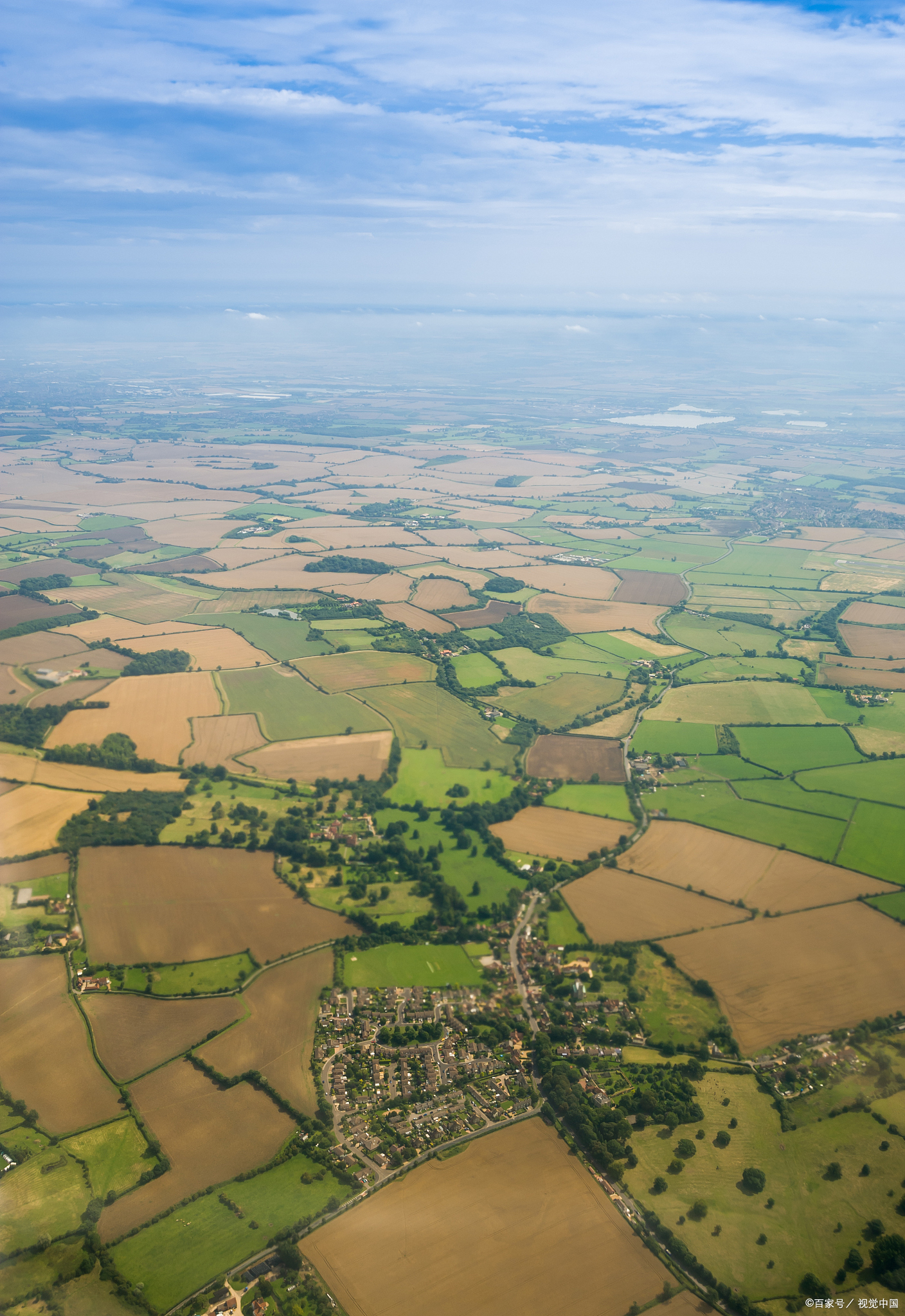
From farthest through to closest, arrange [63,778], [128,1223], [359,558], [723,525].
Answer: [723,525] → [359,558] → [63,778] → [128,1223]

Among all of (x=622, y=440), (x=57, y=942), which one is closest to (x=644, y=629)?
(x=57, y=942)

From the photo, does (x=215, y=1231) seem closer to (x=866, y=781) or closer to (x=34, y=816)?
(x=34, y=816)

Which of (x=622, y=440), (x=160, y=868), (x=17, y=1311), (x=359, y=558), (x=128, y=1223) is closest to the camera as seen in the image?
(x=17, y=1311)

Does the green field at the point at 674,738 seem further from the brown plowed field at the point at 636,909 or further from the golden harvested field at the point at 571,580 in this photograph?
the golden harvested field at the point at 571,580

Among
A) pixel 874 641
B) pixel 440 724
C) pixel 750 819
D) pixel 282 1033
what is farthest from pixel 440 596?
pixel 282 1033

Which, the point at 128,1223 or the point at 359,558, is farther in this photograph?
the point at 359,558

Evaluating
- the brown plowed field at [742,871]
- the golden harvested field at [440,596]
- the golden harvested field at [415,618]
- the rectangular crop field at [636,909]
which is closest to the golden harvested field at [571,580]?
the golden harvested field at [440,596]

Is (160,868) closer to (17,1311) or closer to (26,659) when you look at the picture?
(17,1311)
